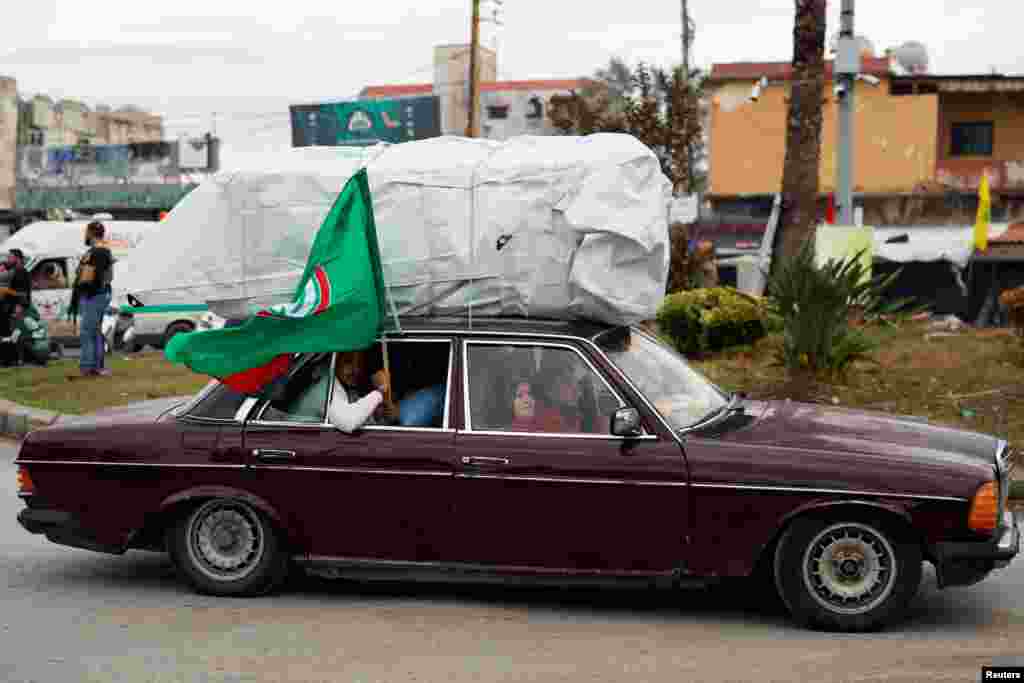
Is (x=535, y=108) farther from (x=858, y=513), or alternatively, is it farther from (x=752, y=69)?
(x=858, y=513)

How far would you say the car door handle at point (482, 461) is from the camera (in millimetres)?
6309

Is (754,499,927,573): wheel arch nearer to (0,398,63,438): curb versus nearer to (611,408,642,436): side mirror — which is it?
(611,408,642,436): side mirror

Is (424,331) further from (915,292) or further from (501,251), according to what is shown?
(915,292)

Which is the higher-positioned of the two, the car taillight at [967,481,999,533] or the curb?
the car taillight at [967,481,999,533]

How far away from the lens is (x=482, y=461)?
6332 mm

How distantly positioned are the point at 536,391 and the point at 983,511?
6.76 feet

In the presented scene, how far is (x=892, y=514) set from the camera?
596 cm

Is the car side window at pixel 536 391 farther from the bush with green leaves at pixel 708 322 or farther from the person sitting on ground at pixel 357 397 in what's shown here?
the bush with green leaves at pixel 708 322

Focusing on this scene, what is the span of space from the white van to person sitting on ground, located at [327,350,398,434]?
699 inches

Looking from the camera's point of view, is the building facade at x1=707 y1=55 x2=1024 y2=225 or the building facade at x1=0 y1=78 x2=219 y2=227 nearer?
the building facade at x1=707 y1=55 x2=1024 y2=225

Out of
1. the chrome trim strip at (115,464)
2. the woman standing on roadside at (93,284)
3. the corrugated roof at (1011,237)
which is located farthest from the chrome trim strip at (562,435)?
the corrugated roof at (1011,237)

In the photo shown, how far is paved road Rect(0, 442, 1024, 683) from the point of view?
18.2 ft

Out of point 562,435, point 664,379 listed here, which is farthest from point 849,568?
point 562,435

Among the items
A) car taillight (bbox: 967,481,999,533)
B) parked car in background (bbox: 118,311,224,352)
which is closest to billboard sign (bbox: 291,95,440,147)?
parked car in background (bbox: 118,311,224,352)
